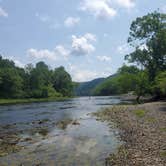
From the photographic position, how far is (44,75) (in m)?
164

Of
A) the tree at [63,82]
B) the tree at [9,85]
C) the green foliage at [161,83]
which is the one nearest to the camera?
the green foliage at [161,83]

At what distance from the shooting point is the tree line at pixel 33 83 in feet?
420

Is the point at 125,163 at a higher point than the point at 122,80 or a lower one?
lower

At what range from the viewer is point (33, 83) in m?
143

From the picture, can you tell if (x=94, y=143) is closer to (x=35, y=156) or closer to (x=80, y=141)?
(x=80, y=141)

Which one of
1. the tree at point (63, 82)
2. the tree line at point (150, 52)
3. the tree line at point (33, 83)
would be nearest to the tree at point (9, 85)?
the tree line at point (33, 83)

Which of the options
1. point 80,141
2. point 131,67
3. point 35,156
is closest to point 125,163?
point 35,156

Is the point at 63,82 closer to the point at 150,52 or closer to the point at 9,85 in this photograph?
the point at 9,85

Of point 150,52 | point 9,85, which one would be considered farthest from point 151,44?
point 9,85

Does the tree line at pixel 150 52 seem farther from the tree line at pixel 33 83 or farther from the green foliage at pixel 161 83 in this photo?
the tree line at pixel 33 83

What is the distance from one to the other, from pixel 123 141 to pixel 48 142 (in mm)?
6085

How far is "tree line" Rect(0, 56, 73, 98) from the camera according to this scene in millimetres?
128000

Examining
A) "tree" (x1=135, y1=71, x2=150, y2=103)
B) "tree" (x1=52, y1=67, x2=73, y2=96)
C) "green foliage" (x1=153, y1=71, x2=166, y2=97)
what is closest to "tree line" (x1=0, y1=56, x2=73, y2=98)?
"tree" (x1=52, y1=67, x2=73, y2=96)

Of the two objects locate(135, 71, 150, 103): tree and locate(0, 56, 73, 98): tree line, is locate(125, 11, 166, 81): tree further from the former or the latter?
locate(0, 56, 73, 98): tree line
